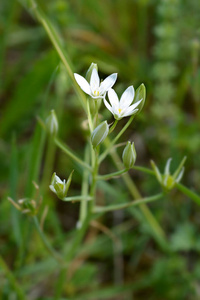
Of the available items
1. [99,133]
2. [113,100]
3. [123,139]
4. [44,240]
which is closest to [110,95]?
[113,100]

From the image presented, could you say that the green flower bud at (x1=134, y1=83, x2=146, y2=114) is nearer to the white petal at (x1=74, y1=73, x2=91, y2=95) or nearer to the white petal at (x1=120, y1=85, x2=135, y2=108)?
the white petal at (x1=120, y1=85, x2=135, y2=108)

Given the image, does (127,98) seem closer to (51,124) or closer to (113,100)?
(113,100)

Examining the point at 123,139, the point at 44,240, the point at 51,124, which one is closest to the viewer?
the point at 51,124

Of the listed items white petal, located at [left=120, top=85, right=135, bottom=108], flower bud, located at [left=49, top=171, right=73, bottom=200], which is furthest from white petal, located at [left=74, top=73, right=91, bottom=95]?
flower bud, located at [left=49, top=171, right=73, bottom=200]

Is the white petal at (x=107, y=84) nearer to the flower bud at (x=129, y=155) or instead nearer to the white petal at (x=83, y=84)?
the white petal at (x=83, y=84)

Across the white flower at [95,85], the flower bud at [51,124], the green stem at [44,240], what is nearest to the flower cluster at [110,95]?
the white flower at [95,85]

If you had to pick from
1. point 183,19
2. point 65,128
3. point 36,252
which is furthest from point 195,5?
point 36,252
